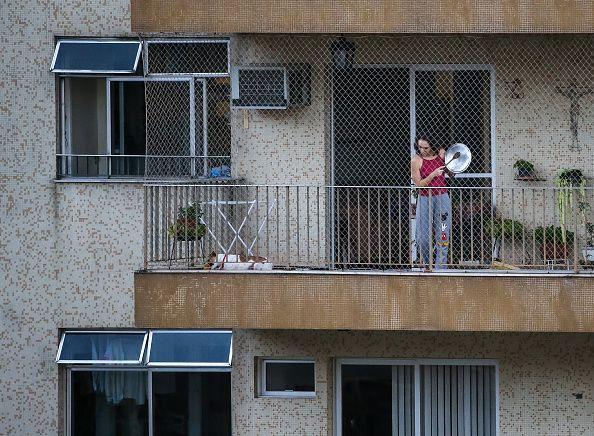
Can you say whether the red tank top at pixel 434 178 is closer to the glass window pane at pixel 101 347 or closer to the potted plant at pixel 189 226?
the potted plant at pixel 189 226

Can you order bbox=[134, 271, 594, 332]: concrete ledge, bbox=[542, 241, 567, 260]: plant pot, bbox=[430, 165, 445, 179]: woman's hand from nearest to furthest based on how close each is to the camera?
bbox=[134, 271, 594, 332]: concrete ledge, bbox=[430, 165, 445, 179]: woman's hand, bbox=[542, 241, 567, 260]: plant pot

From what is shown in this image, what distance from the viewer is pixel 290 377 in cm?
1716

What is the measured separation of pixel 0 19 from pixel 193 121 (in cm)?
239

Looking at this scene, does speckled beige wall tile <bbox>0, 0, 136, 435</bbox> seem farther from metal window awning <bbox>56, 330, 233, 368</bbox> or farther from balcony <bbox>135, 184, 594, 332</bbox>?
balcony <bbox>135, 184, 594, 332</bbox>

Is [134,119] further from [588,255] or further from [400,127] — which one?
[588,255]

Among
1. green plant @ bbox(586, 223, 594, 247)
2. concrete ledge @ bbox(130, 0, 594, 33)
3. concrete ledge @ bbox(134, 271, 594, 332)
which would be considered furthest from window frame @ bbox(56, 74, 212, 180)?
green plant @ bbox(586, 223, 594, 247)

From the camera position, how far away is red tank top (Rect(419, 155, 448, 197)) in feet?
52.2

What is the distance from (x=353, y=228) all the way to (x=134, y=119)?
9.01 ft

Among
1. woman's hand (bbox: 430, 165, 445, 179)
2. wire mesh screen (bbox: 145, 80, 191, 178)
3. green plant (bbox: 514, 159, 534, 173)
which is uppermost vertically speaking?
wire mesh screen (bbox: 145, 80, 191, 178)

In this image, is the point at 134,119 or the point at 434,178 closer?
the point at 434,178

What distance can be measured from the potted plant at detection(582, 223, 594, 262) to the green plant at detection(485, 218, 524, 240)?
0.69m

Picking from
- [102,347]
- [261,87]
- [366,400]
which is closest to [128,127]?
[261,87]

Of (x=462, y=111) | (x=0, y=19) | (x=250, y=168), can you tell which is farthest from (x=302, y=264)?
(x=0, y=19)

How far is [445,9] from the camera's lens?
51.5 ft
